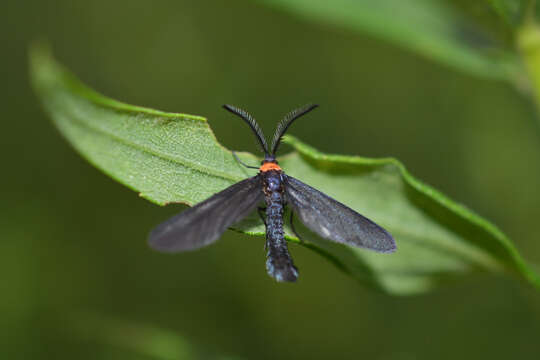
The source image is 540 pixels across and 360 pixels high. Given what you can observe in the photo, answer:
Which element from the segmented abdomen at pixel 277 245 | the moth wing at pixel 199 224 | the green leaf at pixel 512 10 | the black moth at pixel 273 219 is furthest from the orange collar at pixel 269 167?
the green leaf at pixel 512 10

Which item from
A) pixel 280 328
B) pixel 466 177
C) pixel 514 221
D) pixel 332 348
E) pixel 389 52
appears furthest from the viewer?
pixel 389 52

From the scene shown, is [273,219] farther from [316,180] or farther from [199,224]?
[199,224]

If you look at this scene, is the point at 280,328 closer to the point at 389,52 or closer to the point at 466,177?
the point at 466,177

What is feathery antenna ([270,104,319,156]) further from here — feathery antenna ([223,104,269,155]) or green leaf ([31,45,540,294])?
green leaf ([31,45,540,294])

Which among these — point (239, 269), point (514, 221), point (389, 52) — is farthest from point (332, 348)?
point (389, 52)

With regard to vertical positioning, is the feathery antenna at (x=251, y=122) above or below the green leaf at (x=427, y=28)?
below

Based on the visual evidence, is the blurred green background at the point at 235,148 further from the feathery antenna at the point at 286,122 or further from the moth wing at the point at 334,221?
the feathery antenna at the point at 286,122

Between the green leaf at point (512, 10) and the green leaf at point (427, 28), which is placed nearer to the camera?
the green leaf at point (512, 10)
